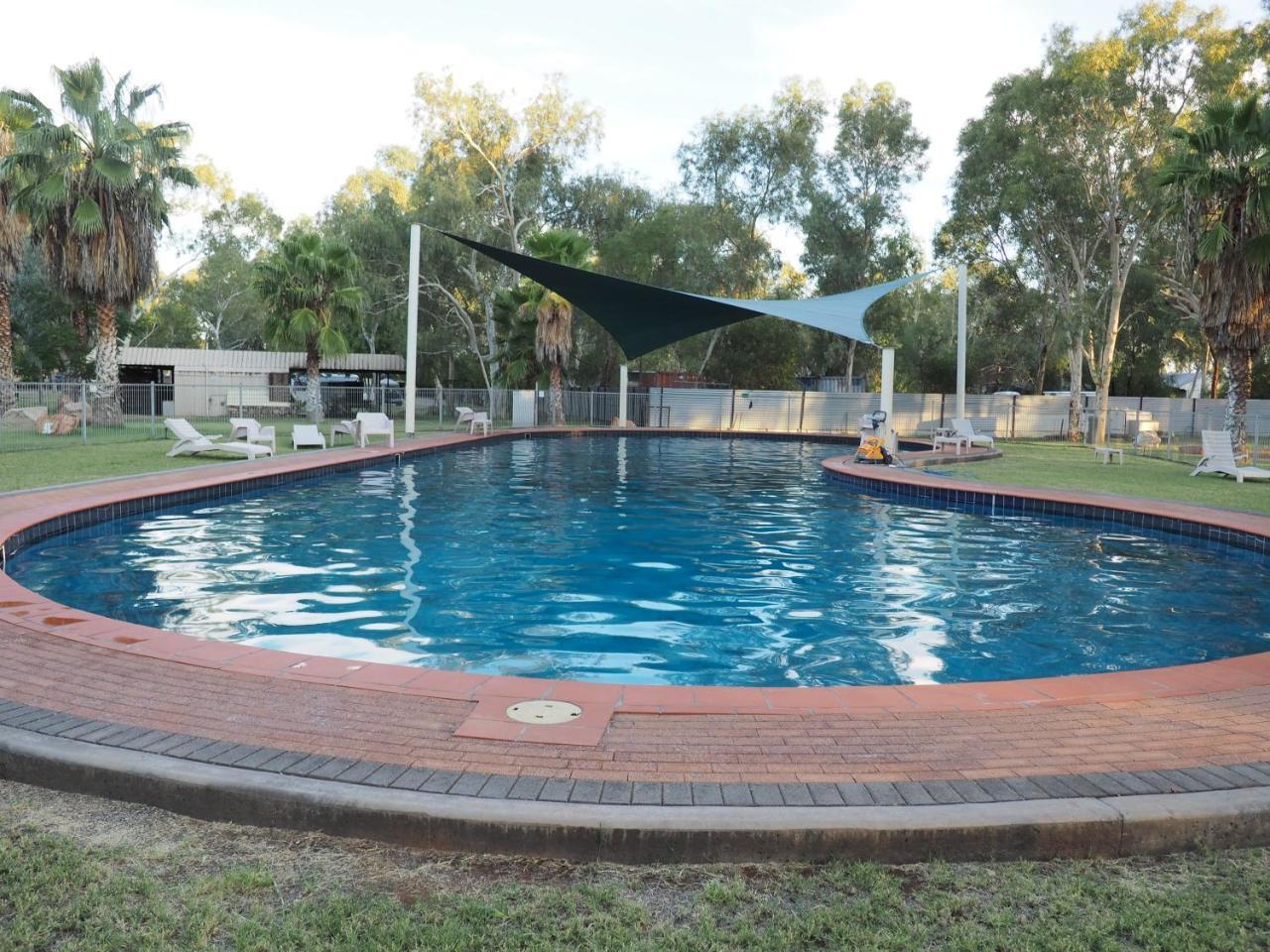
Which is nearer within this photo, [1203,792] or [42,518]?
[1203,792]

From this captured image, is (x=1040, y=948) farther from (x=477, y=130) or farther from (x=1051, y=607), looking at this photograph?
(x=477, y=130)

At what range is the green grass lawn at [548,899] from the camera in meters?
2.09

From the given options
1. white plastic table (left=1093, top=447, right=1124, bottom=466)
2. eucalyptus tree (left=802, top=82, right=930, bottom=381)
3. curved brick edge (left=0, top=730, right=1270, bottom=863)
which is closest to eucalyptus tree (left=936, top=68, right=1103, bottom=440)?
eucalyptus tree (left=802, top=82, right=930, bottom=381)

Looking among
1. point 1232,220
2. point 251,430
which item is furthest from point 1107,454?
point 251,430

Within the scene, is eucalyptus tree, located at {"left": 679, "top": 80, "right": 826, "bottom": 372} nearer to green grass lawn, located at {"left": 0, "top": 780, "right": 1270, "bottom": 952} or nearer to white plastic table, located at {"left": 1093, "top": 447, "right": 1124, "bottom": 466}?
white plastic table, located at {"left": 1093, "top": 447, "right": 1124, "bottom": 466}

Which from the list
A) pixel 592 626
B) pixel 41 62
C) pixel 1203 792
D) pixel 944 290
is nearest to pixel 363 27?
pixel 41 62

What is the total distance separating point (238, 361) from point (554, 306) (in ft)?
58.9

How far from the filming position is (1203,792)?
2738 mm

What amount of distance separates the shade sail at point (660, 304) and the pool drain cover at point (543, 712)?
1044cm

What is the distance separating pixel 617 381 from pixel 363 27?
731 inches

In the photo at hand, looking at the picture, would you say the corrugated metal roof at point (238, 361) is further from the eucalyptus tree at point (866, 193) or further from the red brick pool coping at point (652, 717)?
the red brick pool coping at point (652, 717)

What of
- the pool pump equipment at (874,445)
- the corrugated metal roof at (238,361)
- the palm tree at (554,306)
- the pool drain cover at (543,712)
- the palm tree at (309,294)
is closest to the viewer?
the pool drain cover at (543,712)

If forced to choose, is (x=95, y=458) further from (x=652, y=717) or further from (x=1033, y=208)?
(x=1033, y=208)

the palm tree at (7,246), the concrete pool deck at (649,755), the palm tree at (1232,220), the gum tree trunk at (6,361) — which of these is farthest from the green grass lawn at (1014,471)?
the concrete pool deck at (649,755)
